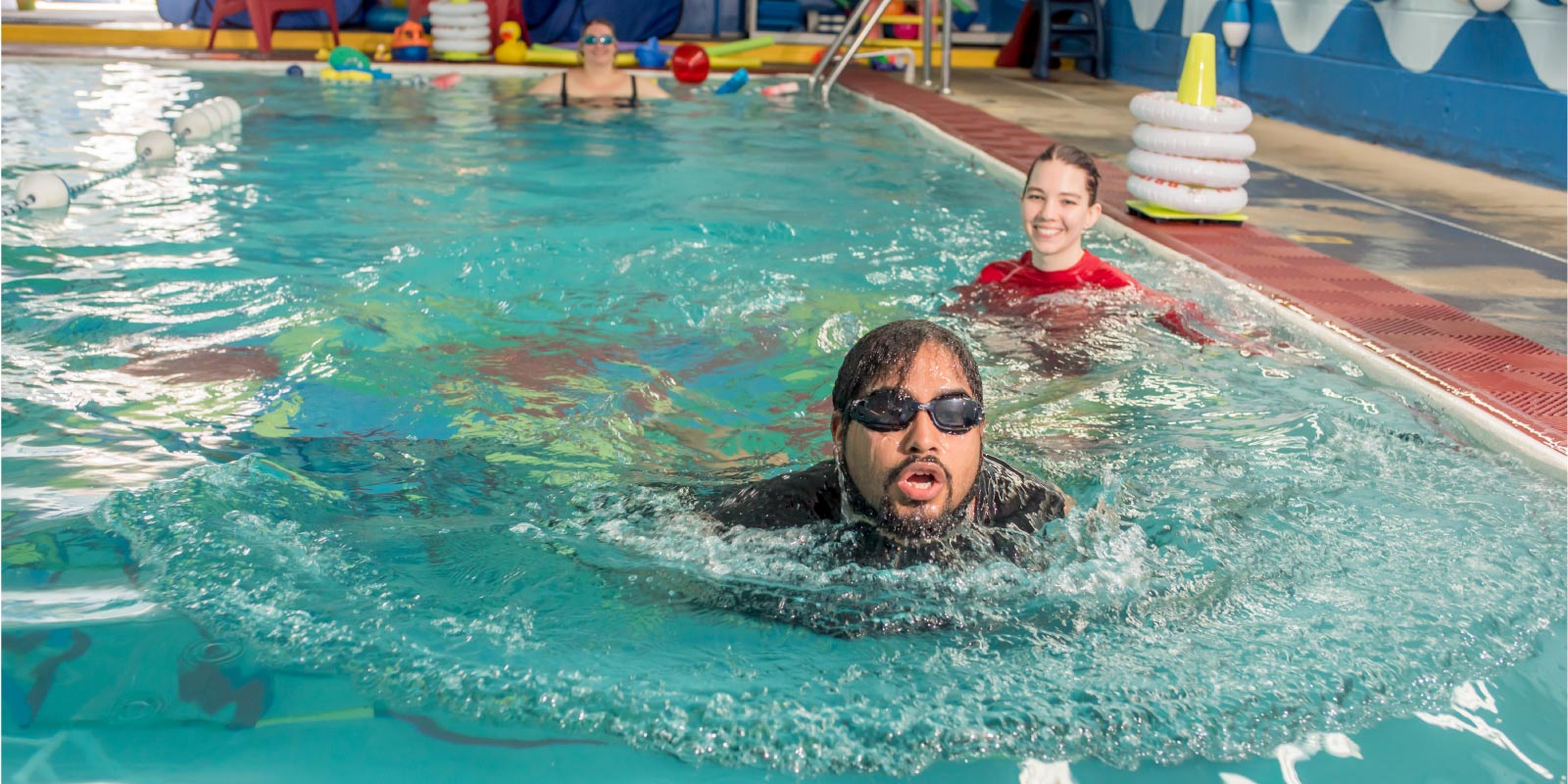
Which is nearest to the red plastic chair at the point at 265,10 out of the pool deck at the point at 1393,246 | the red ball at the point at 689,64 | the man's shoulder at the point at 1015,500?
the red ball at the point at 689,64

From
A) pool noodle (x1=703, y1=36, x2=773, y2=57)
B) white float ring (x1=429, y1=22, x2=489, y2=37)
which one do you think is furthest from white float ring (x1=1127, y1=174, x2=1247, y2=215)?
white float ring (x1=429, y1=22, x2=489, y2=37)

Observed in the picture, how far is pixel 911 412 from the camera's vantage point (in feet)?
8.82

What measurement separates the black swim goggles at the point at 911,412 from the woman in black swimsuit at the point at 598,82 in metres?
9.19

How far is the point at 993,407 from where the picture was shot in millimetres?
4402

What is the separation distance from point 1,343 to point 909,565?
3.60 meters

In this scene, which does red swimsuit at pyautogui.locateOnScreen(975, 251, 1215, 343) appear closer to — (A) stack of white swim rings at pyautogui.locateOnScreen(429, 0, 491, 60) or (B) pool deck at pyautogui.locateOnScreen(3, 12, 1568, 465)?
(B) pool deck at pyautogui.locateOnScreen(3, 12, 1568, 465)

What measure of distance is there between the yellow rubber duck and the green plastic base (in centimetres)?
885

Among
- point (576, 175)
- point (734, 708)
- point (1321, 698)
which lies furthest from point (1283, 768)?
point (576, 175)

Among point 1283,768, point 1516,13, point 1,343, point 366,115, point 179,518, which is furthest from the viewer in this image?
point 366,115

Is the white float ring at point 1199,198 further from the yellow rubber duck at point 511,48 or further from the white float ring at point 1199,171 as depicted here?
the yellow rubber duck at point 511,48

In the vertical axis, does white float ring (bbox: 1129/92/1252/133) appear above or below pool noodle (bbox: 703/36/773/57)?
below

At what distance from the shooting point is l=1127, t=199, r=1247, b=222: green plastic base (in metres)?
7.20

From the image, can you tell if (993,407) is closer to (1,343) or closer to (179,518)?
(179,518)

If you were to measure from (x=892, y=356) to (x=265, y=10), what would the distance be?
13.9 metres
